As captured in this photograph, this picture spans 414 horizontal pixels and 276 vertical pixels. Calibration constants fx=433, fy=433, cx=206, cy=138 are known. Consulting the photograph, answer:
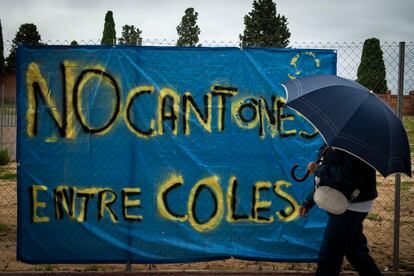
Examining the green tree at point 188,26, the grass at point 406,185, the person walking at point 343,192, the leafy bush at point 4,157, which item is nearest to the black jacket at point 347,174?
the person walking at point 343,192

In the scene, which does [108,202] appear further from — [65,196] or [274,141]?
[274,141]

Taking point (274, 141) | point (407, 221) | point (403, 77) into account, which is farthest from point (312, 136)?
point (407, 221)

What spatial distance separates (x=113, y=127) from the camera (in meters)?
4.12

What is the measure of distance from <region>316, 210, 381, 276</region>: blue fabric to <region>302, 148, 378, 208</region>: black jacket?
17cm

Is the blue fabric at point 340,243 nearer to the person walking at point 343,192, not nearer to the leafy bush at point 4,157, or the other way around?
the person walking at point 343,192

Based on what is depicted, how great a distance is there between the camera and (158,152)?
4.17m

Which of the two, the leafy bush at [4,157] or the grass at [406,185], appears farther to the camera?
the leafy bush at [4,157]

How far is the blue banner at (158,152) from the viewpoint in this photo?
13.5ft

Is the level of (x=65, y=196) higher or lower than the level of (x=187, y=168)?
lower

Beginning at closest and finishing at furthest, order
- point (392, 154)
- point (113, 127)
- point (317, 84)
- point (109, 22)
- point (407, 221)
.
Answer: point (392, 154)
point (317, 84)
point (113, 127)
point (407, 221)
point (109, 22)

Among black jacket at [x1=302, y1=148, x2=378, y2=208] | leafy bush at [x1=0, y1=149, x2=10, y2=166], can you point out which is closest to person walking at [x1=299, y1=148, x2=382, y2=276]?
black jacket at [x1=302, y1=148, x2=378, y2=208]

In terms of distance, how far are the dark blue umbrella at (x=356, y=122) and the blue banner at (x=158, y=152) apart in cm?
108

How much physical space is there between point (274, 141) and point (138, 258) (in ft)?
5.73

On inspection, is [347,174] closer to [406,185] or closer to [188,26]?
[406,185]
